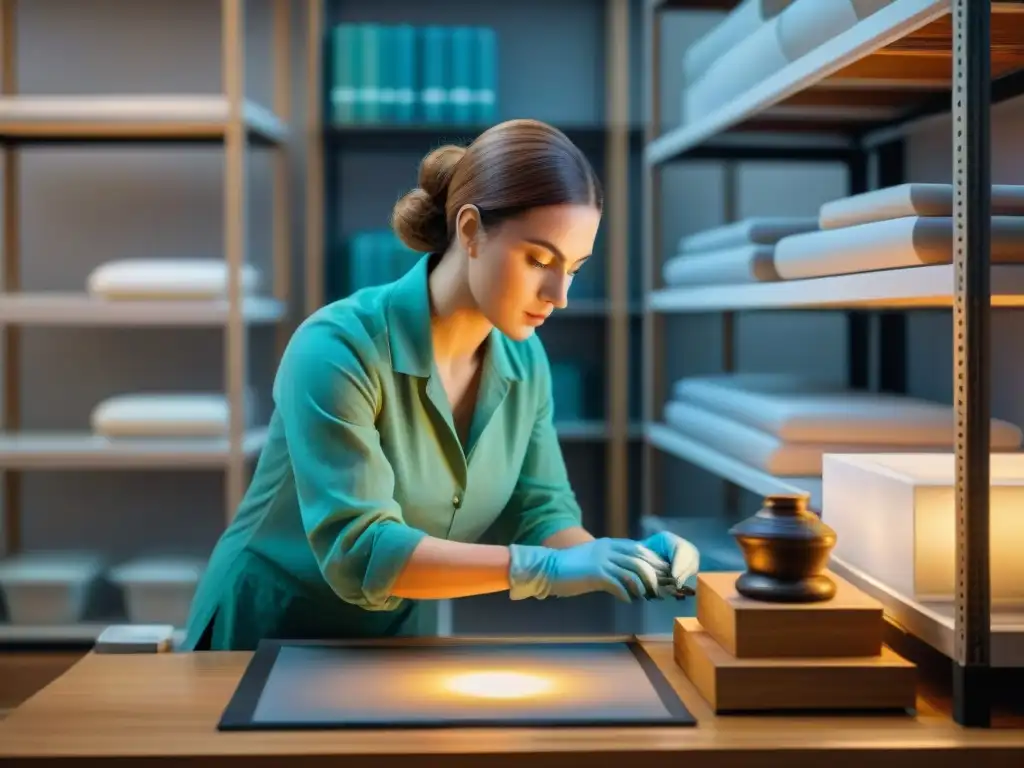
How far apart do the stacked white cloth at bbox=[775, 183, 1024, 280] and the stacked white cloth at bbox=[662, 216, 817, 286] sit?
335 mm

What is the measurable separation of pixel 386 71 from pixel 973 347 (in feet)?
8.37

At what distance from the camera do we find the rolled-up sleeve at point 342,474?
56.3 inches

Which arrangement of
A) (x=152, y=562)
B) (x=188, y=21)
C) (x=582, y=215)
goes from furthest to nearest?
(x=188, y=21) → (x=152, y=562) → (x=582, y=215)

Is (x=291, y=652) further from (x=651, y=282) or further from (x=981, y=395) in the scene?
(x=651, y=282)

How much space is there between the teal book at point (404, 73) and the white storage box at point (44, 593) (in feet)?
4.72

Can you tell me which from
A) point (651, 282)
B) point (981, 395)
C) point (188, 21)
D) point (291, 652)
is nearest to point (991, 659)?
point (981, 395)

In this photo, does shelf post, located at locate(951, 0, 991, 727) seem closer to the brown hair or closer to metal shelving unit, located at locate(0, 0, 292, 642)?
the brown hair

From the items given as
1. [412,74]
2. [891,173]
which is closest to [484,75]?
[412,74]

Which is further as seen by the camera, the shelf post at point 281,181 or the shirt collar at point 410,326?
the shelf post at point 281,181

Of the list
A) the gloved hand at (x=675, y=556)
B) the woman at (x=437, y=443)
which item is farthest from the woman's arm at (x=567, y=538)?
the gloved hand at (x=675, y=556)

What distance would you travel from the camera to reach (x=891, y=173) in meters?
3.00

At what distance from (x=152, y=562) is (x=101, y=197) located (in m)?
1.08

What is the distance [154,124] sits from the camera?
10.5 feet

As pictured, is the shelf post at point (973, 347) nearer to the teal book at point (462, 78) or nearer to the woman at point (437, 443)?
the woman at point (437, 443)
